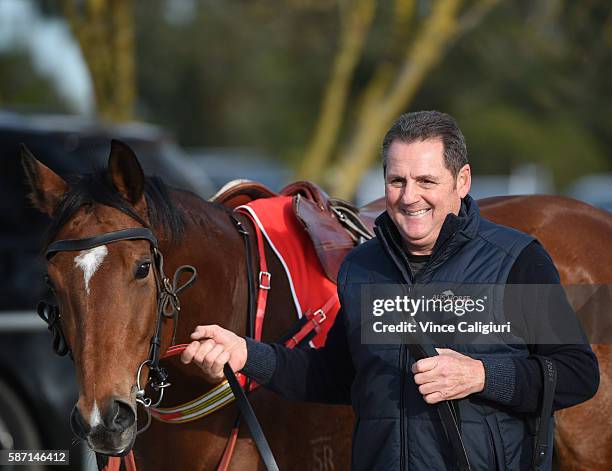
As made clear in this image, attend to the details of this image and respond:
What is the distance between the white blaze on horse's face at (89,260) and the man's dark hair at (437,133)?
2.82 ft

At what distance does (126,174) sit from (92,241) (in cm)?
28

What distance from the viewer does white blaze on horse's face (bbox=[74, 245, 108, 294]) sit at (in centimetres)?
281

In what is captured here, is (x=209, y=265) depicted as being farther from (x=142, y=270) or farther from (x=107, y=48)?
(x=107, y=48)

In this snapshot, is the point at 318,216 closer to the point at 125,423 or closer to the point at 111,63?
the point at 125,423

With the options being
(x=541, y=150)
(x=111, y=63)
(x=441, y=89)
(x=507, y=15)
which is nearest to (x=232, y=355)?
(x=111, y=63)

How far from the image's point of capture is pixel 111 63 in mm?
9055

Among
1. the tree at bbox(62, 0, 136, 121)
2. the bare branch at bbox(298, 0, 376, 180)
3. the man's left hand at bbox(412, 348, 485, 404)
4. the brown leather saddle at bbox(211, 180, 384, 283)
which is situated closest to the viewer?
the man's left hand at bbox(412, 348, 485, 404)

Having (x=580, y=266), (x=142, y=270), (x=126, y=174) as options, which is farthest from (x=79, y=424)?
(x=580, y=266)

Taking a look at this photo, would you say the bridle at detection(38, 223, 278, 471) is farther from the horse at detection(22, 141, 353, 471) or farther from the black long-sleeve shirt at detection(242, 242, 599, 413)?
the black long-sleeve shirt at detection(242, 242, 599, 413)

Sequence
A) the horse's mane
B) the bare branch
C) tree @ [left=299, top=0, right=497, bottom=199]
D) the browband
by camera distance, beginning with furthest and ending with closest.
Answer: the bare branch < tree @ [left=299, top=0, right=497, bottom=199] < the horse's mane < the browband

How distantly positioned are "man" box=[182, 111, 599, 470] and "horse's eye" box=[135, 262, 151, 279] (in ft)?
0.81

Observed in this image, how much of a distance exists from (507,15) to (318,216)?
7729mm

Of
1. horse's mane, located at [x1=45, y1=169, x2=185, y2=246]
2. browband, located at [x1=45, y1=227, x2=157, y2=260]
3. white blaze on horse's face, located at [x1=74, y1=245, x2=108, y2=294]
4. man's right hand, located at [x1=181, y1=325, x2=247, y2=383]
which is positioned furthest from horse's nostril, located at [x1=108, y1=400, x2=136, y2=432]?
horse's mane, located at [x1=45, y1=169, x2=185, y2=246]

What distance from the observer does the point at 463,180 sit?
2754mm
